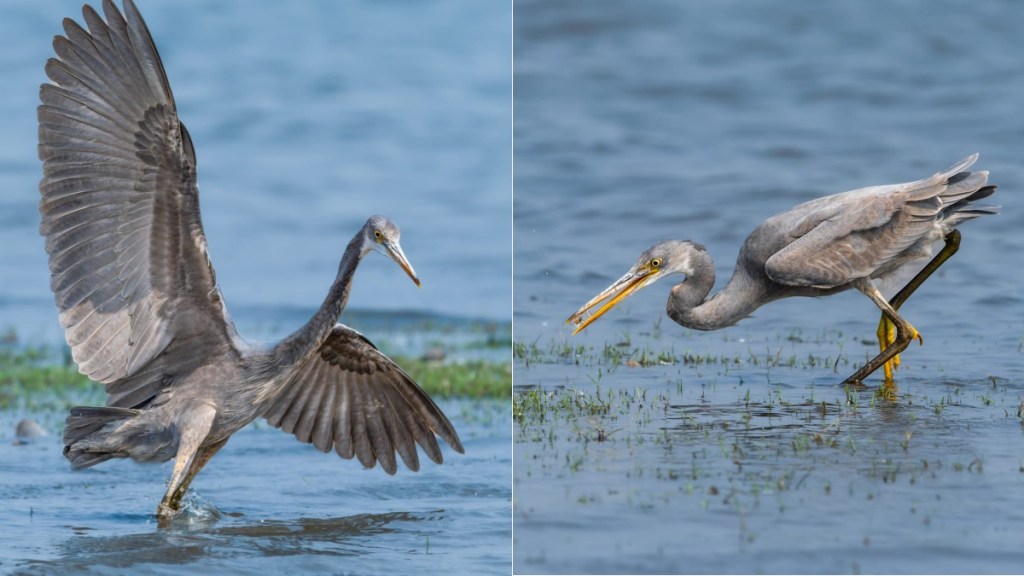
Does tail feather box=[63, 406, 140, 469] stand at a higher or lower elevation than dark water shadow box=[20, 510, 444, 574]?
higher

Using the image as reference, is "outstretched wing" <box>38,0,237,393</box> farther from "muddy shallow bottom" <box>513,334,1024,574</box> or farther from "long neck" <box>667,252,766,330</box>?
"long neck" <box>667,252,766,330</box>

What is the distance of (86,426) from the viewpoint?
18.7ft

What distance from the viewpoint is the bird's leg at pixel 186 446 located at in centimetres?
561

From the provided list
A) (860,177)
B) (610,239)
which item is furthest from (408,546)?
(860,177)

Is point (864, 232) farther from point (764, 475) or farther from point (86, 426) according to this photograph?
point (86, 426)

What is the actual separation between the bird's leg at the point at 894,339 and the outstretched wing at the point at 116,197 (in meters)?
2.99

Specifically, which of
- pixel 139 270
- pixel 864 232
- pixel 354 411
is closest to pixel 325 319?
pixel 139 270

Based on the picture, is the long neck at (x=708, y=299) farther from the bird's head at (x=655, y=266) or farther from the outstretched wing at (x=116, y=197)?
the outstretched wing at (x=116, y=197)

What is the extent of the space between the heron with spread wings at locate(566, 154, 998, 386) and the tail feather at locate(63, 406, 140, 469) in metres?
2.23

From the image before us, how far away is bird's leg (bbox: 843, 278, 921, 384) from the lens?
21.6 feet

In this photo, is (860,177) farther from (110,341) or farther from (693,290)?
(110,341)

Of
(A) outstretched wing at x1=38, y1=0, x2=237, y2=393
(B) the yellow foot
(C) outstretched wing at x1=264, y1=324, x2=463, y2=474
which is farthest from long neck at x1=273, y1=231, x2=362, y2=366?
(B) the yellow foot

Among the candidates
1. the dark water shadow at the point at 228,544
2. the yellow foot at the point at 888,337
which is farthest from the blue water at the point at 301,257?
the yellow foot at the point at 888,337

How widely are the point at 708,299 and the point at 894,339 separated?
92cm
